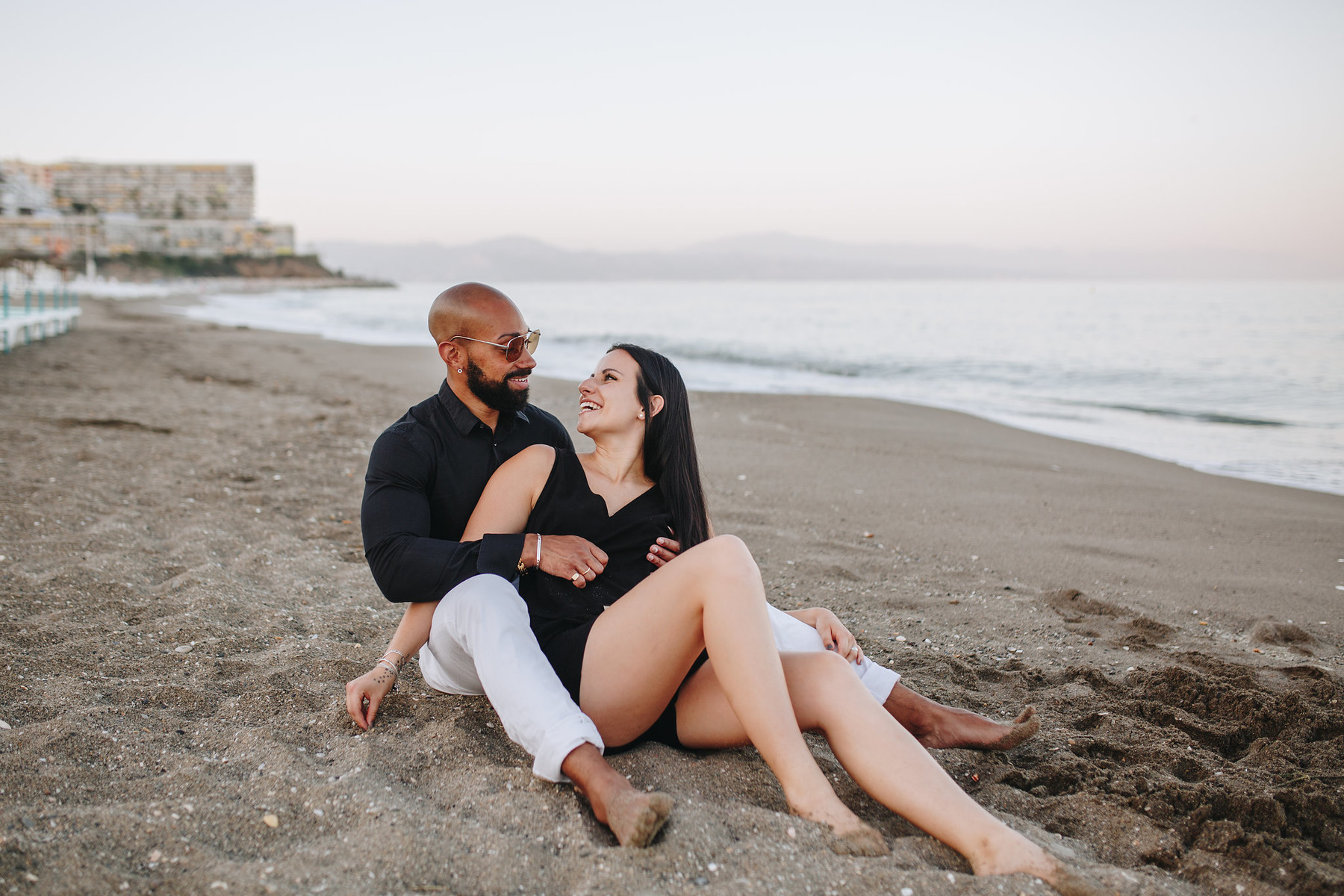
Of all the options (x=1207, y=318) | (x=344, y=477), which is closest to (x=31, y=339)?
(x=344, y=477)

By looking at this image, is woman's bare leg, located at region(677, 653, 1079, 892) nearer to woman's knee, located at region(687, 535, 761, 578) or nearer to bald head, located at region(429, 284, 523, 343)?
woman's knee, located at region(687, 535, 761, 578)

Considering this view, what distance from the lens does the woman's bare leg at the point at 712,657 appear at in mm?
2178

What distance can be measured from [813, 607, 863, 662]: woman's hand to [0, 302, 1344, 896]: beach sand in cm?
35

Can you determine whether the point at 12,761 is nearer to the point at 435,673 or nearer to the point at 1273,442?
the point at 435,673

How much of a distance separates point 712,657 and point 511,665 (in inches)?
20.3

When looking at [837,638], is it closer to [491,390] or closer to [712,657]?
[712,657]

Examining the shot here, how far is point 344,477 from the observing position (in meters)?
6.21

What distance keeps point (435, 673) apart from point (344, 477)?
150 inches

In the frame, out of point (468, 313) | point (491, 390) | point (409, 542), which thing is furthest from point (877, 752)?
point (468, 313)

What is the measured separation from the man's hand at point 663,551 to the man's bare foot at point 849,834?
0.83 meters

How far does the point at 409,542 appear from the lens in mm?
2574

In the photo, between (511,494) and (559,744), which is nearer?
(559,744)

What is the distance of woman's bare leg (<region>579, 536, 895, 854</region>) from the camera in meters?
2.18

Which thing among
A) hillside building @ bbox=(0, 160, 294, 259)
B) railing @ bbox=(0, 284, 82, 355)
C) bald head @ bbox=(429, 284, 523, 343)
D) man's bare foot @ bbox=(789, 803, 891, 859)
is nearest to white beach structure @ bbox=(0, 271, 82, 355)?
railing @ bbox=(0, 284, 82, 355)
